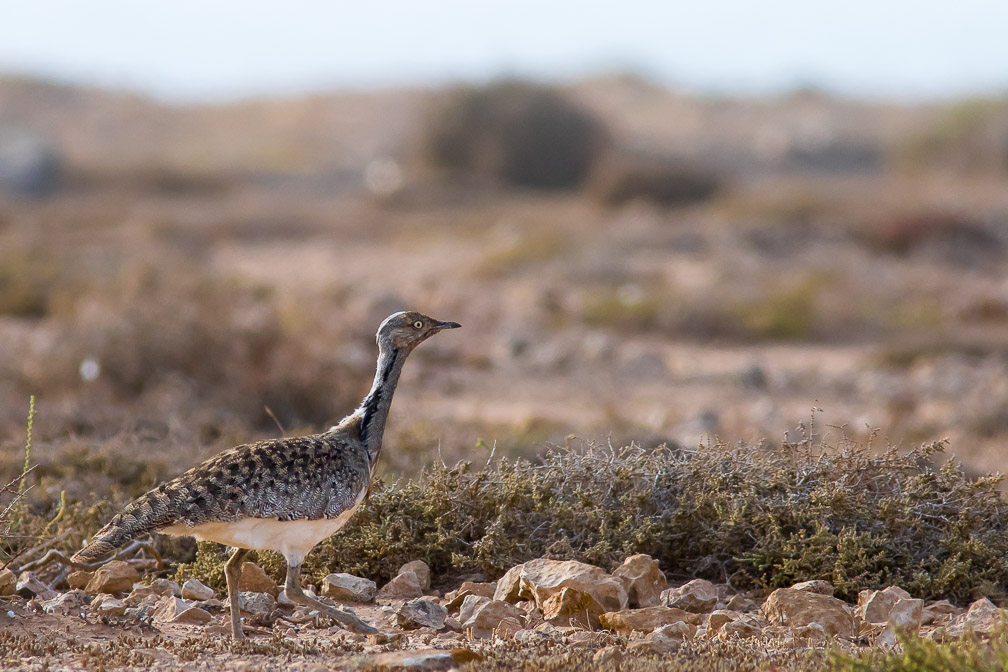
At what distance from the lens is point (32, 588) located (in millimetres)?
4770

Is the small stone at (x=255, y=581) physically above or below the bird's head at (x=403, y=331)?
below

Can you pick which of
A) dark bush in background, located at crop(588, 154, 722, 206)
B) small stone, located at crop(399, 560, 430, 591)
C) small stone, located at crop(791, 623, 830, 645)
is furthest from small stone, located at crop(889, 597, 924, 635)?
dark bush in background, located at crop(588, 154, 722, 206)

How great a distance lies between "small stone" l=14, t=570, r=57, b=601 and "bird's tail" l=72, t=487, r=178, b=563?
110 centimetres

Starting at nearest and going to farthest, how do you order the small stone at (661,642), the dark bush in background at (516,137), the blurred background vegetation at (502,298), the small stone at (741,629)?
A: the small stone at (661,642) < the small stone at (741,629) < the blurred background vegetation at (502,298) < the dark bush in background at (516,137)

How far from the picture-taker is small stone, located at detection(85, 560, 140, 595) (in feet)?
15.7

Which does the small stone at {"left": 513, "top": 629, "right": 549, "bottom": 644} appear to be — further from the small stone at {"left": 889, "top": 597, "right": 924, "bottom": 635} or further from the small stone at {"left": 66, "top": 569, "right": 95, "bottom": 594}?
the small stone at {"left": 66, "top": 569, "right": 95, "bottom": 594}

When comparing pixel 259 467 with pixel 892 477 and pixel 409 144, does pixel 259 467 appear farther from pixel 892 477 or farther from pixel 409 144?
pixel 409 144

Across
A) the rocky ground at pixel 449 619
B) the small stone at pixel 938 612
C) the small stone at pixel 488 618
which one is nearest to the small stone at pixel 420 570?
the rocky ground at pixel 449 619

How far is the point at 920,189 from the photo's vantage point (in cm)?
2477

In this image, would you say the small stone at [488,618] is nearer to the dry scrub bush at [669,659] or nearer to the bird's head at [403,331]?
the dry scrub bush at [669,659]

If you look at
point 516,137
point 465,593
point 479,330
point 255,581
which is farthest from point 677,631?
point 516,137

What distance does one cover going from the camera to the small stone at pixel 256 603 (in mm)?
4492

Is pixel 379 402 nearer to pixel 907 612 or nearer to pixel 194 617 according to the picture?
pixel 194 617

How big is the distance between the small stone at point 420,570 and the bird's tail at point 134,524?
1.25 metres
